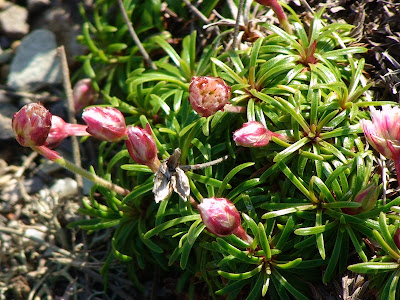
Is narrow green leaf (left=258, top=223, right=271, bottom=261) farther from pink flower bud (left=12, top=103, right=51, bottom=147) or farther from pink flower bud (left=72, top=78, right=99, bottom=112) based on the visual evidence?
pink flower bud (left=72, top=78, right=99, bottom=112)

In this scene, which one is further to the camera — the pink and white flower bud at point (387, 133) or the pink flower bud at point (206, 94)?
the pink flower bud at point (206, 94)

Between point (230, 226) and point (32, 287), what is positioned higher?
point (230, 226)

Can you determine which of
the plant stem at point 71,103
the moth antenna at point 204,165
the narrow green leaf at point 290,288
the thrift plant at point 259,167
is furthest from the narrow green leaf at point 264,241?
the plant stem at point 71,103

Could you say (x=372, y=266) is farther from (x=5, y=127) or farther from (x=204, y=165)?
(x=5, y=127)

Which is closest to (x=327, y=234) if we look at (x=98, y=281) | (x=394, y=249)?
(x=394, y=249)

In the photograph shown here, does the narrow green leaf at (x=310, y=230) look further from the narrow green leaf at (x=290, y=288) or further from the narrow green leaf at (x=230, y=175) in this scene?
the narrow green leaf at (x=230, y=175)

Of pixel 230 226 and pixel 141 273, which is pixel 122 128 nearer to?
pixel 230 226
